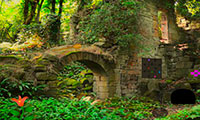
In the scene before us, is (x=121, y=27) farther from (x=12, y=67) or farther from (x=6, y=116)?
(x=6, y=116)

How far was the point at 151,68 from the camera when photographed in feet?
30.0

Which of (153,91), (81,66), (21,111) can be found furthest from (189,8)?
(21,111)

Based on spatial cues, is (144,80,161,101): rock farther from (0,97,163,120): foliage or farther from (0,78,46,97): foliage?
(0,78,46,97): foliage

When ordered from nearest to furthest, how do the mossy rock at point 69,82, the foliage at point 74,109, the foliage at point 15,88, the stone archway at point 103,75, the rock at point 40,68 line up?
1. the foliage at point 74,109
2. the foliage at point 15,88
3. the rock at point 40,68
4. the stone archway at point 103,75
5. the mossy rock at point 69,82

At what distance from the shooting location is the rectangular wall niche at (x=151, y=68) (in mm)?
8969

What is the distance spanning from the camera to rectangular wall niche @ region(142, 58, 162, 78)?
8.97 meters

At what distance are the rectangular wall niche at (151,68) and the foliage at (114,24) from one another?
1.31 meters

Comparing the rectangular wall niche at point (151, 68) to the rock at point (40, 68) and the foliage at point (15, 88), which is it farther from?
the foliage at point (15, 88)

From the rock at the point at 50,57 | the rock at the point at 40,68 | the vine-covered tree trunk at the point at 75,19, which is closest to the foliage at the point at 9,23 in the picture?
the vine-covered tree trunk at the point at 75,19

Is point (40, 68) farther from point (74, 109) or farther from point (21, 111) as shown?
point (21, 111)

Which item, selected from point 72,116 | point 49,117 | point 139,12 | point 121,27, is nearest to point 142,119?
point 72,116

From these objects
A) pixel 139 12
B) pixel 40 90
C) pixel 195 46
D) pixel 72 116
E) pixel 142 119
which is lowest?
pixel 142 119

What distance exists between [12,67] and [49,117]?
2046 mm

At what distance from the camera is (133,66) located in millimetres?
8648
